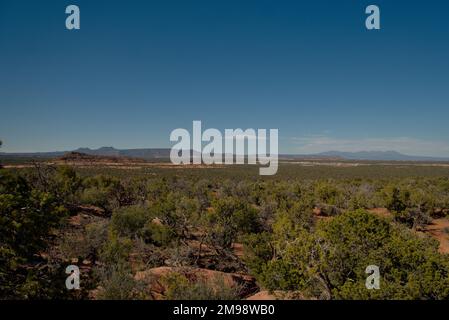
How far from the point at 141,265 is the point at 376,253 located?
8102 mm

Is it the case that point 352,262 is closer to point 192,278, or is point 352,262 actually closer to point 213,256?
point 192,278

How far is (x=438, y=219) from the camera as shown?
87.2 ft

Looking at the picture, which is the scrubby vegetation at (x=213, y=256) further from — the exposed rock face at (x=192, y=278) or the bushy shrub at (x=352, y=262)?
the exposed rock face at (x=192, y=278)

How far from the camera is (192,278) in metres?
10.8

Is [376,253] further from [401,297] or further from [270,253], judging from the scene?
[270,253]

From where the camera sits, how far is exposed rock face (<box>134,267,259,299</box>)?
31.7 feet

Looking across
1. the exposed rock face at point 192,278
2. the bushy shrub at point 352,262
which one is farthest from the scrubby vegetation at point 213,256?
the exposed rock face at point 192,278

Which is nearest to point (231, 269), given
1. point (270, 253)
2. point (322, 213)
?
point (270, 253)

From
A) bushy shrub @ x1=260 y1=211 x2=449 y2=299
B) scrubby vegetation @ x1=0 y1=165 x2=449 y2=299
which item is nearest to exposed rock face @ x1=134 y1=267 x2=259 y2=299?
scrubby vegetation @ x1=0 y1=165 x2=449 y2=299

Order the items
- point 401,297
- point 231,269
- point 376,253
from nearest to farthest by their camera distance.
Result: point 401,297, point 376,253, point 231,269

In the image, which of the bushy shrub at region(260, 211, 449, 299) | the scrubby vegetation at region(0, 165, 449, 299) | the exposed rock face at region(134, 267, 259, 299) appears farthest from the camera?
the exposed rock face at region(134, 267, 259, 299)

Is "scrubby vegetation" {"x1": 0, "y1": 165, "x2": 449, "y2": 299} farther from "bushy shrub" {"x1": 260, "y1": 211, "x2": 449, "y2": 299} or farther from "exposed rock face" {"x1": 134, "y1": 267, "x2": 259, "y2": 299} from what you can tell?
"exposed rock face" {"x1": 134, "y1": 267, "x2": 259, "y2": 299}

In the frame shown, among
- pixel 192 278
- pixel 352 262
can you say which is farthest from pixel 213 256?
pixel 352 262

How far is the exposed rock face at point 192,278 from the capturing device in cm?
966
